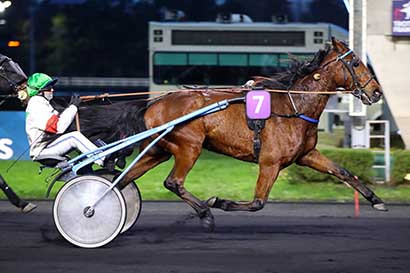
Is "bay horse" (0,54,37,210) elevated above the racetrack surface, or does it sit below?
above

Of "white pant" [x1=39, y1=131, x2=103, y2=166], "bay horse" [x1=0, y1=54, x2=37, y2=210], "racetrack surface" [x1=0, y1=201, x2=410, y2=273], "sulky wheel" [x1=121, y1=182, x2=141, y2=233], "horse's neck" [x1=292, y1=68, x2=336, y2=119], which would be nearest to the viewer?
"racetrack surface" [x1=0, y1=201, x2=410, y2=273]

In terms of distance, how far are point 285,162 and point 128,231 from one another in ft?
6.18

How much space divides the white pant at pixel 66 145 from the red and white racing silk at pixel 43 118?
97 mm

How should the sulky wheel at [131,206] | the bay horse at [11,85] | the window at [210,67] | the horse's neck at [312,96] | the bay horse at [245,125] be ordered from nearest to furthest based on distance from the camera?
the bay horse at [245,125] < the horse's neck at [312,96] < the sulky wheel at [131,206] < the bay horse at [11,85] < the window at [210,67]

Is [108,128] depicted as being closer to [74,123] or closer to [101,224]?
[74,123]

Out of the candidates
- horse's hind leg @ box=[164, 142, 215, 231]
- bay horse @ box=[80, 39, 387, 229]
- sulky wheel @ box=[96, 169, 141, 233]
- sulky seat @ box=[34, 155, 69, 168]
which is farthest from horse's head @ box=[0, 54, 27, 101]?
horse's hind leg @ box=[164, 142, 215, 231]

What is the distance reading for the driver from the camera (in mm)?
8438

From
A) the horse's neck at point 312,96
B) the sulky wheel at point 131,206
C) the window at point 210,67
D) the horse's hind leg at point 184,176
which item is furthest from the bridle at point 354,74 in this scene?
the window at point 210,67

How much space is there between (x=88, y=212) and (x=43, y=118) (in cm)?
98

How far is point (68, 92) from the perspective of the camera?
20781mm

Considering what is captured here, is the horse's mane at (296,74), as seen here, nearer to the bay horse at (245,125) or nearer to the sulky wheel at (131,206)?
the bay horse at (245,125)

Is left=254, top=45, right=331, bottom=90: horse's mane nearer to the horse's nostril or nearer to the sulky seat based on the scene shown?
the horse's nostril

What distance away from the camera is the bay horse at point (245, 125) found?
8.63 meters

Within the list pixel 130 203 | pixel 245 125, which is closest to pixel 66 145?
pixel 130 203
